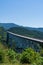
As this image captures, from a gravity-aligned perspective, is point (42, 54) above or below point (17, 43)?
above

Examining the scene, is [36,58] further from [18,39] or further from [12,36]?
[12,36]

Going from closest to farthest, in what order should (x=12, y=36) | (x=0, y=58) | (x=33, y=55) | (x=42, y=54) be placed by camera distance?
(x=0, y=58) → (x=33, y=55) → (x=42, y=54) → (x=12, y=36)

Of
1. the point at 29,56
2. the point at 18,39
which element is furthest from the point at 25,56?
the point at 18,39

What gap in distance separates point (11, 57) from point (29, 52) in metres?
1.79

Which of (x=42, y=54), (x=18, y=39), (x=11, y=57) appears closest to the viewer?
(x=11, y=57)

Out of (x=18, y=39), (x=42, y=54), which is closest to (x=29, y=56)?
(x=42, y=54)

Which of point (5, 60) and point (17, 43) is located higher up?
point (5, 60)

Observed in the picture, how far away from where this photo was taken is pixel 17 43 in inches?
2328

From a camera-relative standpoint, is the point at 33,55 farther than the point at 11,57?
No

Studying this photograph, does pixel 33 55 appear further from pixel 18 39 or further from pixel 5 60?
pixel 18 39

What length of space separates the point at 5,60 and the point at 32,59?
1825 millimetres

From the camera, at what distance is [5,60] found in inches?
663

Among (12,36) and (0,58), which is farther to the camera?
(12,36)

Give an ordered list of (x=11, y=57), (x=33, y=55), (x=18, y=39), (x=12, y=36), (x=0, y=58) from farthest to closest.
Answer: (x=12, y=36), (x=18, y=39), (x=11, y=57), (x=33, y=55), (x=0, y=58)
